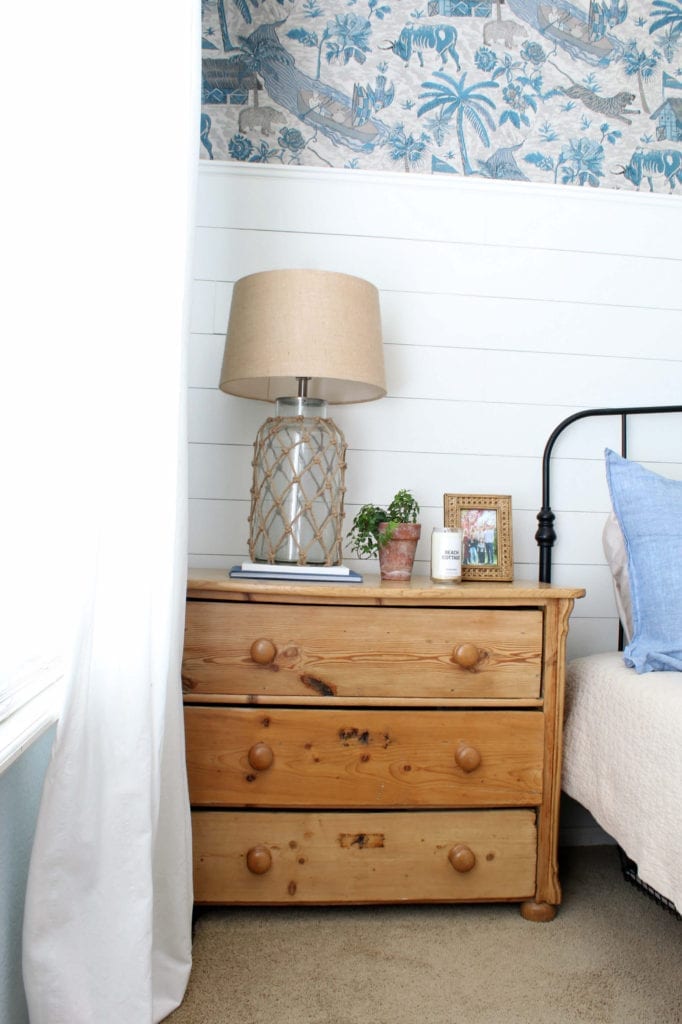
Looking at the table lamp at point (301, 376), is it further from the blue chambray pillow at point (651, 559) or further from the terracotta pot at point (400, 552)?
the blue chambray pillow at point (651, 559)

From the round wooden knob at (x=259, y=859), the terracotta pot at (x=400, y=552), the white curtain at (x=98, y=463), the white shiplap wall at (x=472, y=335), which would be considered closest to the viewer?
the white curtain at (x=98, y=463)

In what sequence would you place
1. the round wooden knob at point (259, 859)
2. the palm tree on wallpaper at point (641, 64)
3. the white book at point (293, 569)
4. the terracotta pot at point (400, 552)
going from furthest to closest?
the palm tree on wallpaper at point (641, 64), the terracotta pot at point (400, 552), the white book at point (293, 569), the round wooden knob at point (259, 859)

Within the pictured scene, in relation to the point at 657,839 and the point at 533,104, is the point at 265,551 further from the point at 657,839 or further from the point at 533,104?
the point at 533,104

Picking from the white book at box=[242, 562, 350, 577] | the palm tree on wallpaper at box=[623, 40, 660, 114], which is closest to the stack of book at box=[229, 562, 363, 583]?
the white book at box=[242, 562, 350, 577]

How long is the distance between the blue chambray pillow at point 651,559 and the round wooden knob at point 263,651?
2.30 ft

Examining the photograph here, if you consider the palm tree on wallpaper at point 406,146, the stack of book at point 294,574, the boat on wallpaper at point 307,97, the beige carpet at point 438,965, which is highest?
the boat on wallpaper at point 307,97

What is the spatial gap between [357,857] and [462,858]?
0.20 metres

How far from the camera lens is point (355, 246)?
2139mm

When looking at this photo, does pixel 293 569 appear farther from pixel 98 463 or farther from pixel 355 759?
pixel 98 463

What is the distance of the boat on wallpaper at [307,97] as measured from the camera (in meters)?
2.11

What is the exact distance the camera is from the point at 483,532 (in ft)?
6.64

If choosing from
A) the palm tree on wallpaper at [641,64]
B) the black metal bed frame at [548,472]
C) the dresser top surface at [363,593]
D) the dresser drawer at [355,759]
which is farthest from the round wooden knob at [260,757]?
the palm tree on wallpaper at [641,64]

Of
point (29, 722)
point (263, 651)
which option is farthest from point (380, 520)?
point (29, 722)

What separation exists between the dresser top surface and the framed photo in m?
0.29
